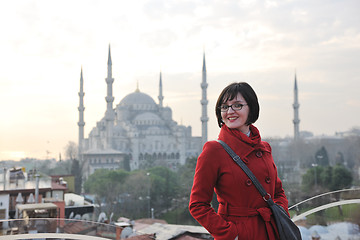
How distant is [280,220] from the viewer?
1.14 metres

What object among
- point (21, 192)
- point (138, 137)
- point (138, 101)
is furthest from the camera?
point (138, 101)

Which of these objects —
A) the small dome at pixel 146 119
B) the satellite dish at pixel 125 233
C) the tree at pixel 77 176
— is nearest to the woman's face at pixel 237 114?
the satellite dish at pixel 125 233

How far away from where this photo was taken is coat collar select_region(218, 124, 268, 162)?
1.15 metres

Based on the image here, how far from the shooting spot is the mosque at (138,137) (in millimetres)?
24583

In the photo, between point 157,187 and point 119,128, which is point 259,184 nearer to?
point 157,187

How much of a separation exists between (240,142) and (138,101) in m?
32.4

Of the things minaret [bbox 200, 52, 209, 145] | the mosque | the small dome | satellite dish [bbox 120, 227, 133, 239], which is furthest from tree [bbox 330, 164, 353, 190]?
the small dome

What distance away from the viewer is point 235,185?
3.65 feet

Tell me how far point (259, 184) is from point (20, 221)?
1334 mm

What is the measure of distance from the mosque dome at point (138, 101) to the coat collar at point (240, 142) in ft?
103

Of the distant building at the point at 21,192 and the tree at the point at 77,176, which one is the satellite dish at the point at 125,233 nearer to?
the distant building at the point at 21,192

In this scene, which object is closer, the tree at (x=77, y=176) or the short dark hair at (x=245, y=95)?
the short dark hair at (x=245, y=95)

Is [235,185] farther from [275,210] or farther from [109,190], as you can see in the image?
[109,190]

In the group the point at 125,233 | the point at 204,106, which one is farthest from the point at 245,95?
the point at 204,106
